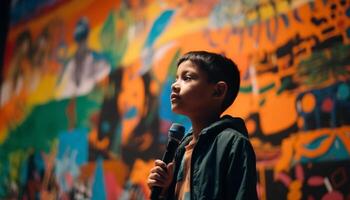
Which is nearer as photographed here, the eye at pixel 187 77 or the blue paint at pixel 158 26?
the eye at pixel 187 77

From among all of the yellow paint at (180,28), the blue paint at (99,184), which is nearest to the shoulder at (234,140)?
the yellow paint at (180,28)

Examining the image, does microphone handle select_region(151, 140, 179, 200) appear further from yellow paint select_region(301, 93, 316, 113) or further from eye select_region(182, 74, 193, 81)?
yellow paint select_region(301, 93, 316, 113)

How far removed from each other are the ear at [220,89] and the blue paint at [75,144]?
4.28 feet

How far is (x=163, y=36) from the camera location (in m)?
1.96

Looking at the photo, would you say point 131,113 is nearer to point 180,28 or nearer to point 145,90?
point 145,90

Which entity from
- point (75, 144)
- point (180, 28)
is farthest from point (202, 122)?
point (75, 144)

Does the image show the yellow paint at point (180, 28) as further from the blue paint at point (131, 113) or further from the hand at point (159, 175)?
the hand at point (159, 175)

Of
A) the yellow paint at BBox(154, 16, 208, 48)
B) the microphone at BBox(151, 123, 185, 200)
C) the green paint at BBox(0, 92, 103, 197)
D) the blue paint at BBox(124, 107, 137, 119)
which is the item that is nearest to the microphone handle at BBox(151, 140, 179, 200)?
the microphone at BBox(151, 123, 185, 200)

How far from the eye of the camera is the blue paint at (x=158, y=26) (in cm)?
196

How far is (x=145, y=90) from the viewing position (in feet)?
6.40

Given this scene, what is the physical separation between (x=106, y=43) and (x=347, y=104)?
141 cm

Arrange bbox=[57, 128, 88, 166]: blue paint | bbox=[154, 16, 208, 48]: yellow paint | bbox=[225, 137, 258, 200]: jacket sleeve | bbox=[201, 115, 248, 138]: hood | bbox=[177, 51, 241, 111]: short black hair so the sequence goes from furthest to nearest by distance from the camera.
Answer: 1. bbox=[57, 128, 88, 166]: blue paint
2. bbox=[154, 16, 208, 48]: yellow paint
3. bbox=[177, 51, 241, 111]: short black hair
4. bbox=[201, 115, 248, 138]: hood
5. bbox=[225, 137, 258, 200]: jacket sleeve

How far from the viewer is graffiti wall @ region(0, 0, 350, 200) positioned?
4.32ft

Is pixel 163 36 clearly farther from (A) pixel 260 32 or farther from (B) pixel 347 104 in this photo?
(B) pixel 347 104
